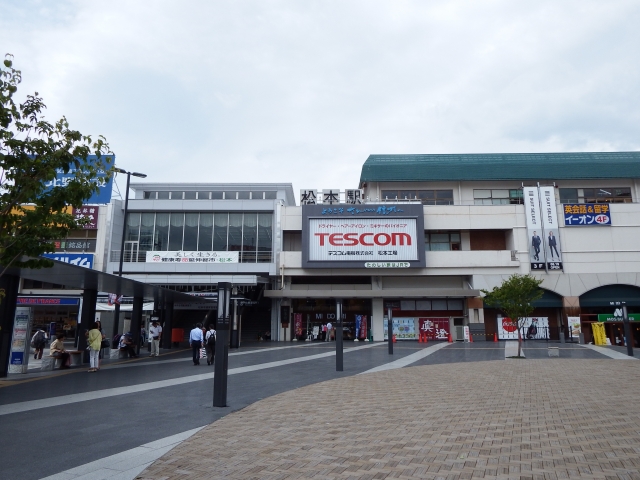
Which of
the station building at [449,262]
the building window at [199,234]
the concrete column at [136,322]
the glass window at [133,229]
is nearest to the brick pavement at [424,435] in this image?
the concrete column at [136,322]

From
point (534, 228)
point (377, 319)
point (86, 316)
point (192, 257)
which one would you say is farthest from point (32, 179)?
point (534, 228)

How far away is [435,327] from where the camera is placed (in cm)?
3875

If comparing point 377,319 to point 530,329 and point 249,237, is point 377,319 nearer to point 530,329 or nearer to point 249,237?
point 530,329

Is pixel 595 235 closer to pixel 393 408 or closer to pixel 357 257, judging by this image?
pixel 357 257

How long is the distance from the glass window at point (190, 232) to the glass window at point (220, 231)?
4.96 ft

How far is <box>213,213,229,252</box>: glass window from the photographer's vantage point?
124 feet

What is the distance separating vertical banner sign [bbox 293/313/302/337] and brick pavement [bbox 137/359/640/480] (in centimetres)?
2742

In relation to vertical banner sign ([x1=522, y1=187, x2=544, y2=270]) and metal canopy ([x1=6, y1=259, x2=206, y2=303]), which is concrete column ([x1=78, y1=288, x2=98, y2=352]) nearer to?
metal canopy ([x1=6, y1=259, x2=206, y2=303])

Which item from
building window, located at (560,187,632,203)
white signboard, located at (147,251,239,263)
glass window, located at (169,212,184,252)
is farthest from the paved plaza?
building window, located at (560,187,632,203)

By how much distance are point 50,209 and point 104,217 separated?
3428cm

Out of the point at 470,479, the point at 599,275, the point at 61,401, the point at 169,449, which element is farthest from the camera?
the point at 599,275

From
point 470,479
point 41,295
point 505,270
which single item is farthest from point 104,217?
point 470,479

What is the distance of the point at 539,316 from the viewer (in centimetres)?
3784

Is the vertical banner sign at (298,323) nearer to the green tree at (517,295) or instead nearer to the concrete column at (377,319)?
the concrete column at (377,319)
